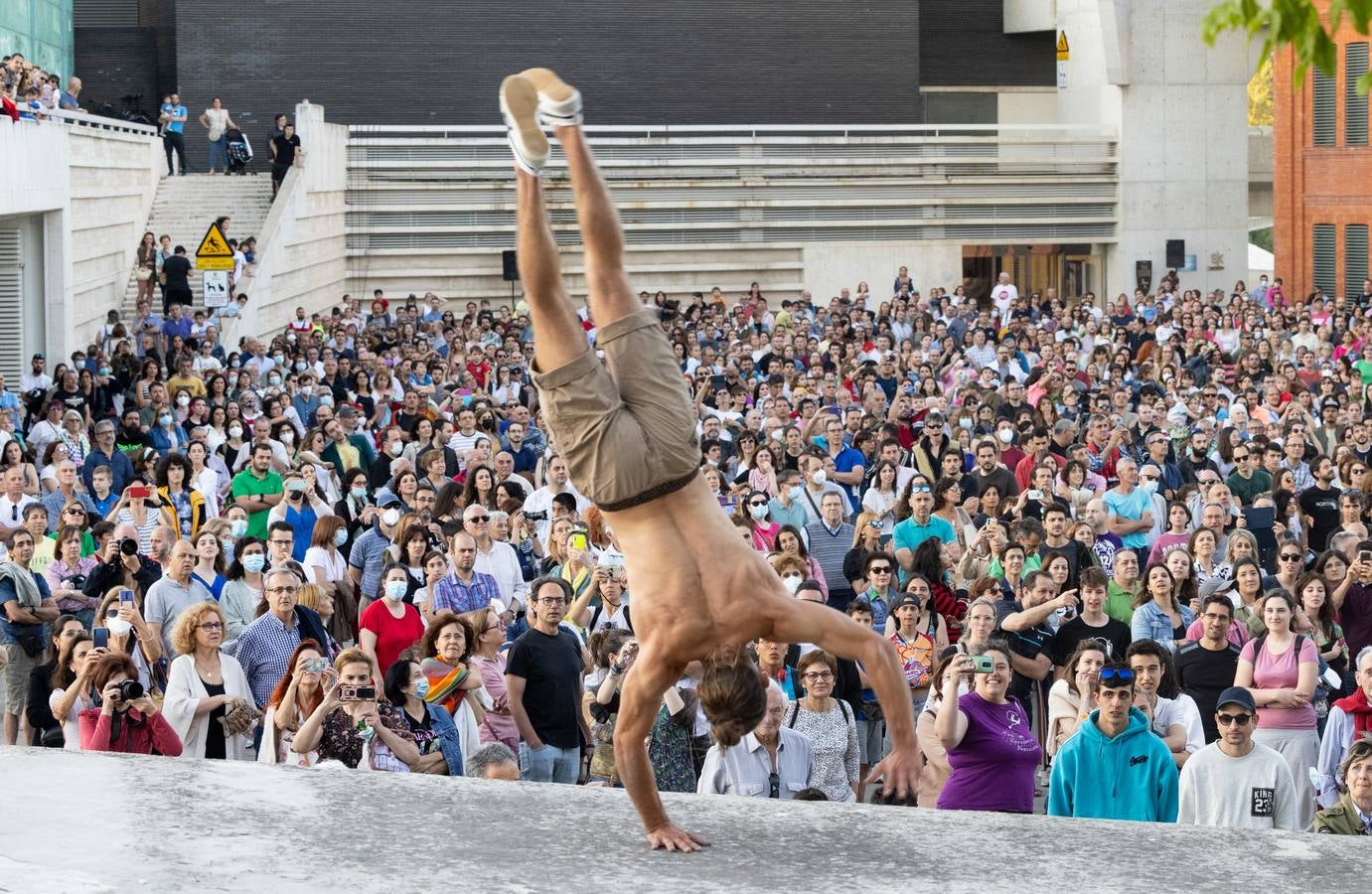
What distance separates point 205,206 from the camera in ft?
97.9

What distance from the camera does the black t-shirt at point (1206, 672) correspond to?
1009 cm

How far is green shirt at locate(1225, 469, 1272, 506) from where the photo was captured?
1488 cm

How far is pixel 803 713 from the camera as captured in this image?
8930 mm

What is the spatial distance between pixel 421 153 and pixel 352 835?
30377 millimetres

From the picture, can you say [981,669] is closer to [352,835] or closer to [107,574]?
[352,835]

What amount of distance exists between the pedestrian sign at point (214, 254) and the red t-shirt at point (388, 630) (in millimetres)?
11912

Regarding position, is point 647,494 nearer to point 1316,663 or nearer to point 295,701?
point 295,701

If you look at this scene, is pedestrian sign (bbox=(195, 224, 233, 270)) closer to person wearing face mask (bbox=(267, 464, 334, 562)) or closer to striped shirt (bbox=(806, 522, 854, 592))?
person wearing face mask (bbox=(267, 464, 334, 562))

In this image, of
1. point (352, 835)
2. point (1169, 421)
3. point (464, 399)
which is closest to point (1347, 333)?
point (1169, 421)

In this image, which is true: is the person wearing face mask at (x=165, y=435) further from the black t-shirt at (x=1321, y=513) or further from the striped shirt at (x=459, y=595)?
Answer: the black t-shirt at (x=1321, y=513)

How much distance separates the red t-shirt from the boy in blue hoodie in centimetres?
389

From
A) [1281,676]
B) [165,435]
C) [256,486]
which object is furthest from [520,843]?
[165,435]

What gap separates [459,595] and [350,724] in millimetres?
2703

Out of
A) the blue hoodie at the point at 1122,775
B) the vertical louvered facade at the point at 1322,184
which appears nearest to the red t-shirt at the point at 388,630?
the blue hoodie at the point at 1122,775
